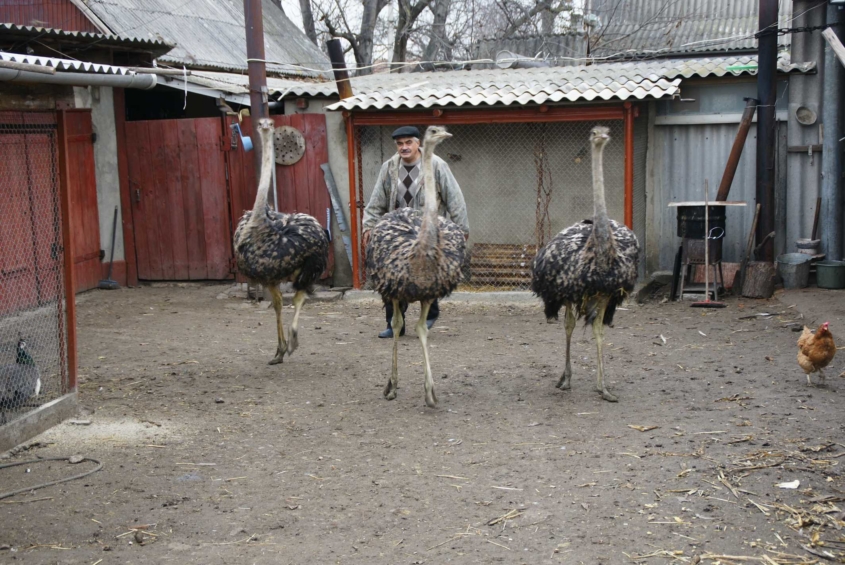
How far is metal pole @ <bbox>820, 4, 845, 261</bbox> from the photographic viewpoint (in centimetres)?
995

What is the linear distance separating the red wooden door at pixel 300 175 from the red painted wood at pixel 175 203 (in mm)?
792

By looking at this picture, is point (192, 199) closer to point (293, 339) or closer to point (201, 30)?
point (201, 30)

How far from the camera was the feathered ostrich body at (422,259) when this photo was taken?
19.8 feet

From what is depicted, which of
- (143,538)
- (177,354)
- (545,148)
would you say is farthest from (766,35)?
(143,538)

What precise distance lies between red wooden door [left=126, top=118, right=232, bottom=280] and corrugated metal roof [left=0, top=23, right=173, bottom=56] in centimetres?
114

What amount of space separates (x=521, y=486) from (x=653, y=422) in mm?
1396

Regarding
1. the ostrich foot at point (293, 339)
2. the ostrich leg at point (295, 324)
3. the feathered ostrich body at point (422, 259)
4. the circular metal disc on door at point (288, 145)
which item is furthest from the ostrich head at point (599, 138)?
the circular metal disc on door at point (288, 145)

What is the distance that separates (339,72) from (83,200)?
11.7ft

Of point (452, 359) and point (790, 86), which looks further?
point (790, 86)

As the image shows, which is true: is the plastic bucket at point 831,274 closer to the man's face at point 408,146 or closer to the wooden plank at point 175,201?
the man's face at point 408,146

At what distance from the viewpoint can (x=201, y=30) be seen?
47.2 ft

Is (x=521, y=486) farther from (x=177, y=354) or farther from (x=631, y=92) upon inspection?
(x=631, y=92)

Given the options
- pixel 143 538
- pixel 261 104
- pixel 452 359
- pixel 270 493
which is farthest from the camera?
pixel 261 104

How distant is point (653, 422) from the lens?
5.86m
